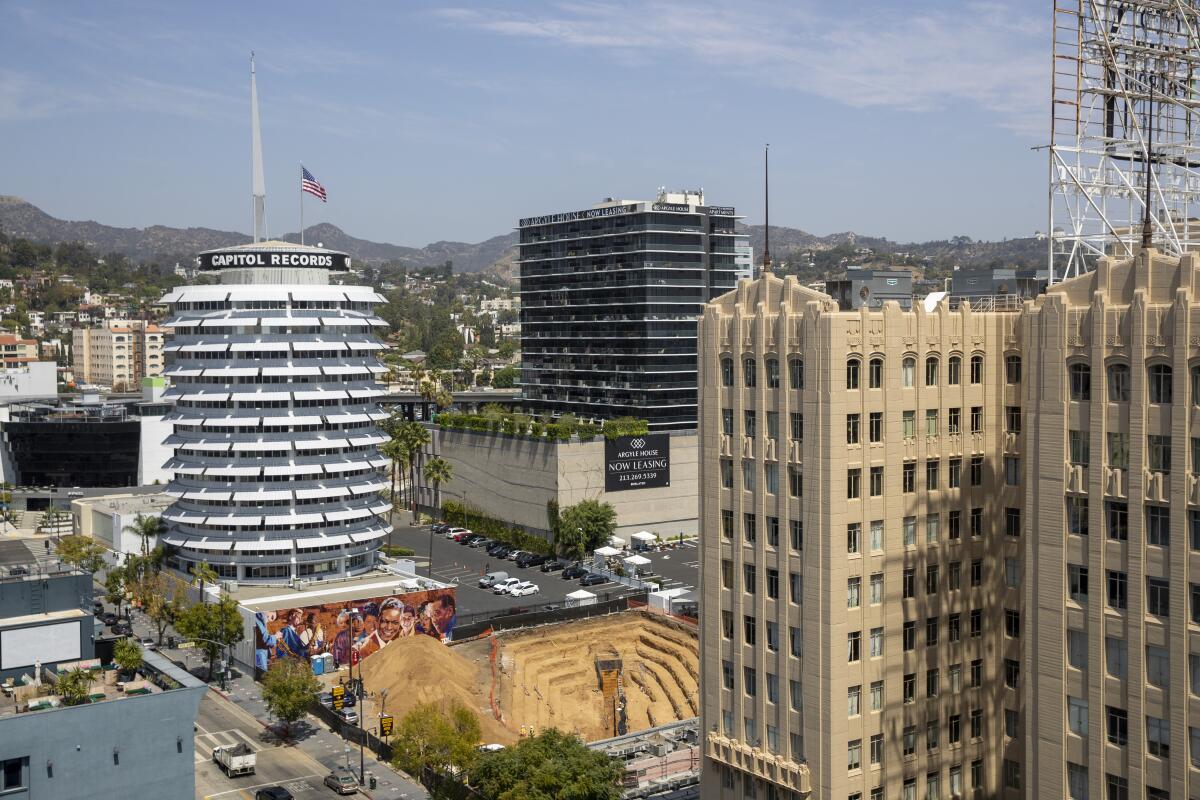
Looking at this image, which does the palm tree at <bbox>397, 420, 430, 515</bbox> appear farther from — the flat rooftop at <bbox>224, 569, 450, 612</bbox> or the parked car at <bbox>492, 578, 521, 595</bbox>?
the flat rooftop at <bbox>224, 569, 450, 612</bbox>

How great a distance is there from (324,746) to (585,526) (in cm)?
5743

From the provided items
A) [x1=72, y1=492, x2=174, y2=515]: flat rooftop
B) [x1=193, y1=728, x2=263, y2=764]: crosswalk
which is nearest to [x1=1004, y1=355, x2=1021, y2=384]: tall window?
[x1=193, y1=728, x2=263, y2=764]: crosswalk

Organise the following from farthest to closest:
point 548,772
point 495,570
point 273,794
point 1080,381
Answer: point 495,570 → point 273,794 → point 548,772 → point 1080,381

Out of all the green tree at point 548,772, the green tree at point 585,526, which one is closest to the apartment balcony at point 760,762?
the green tree at point 548,772

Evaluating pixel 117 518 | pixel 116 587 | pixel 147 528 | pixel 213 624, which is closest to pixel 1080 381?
pixel 213 624

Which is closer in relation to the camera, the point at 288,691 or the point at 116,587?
the point at 288,691

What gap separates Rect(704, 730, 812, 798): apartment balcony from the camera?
58688 mm

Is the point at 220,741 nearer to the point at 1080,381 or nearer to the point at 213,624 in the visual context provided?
the point at 213,624

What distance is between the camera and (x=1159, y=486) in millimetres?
46844

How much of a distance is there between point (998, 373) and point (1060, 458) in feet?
52.0

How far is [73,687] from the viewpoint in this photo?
53312mm

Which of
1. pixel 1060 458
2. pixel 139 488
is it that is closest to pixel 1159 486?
pixel 1060 458

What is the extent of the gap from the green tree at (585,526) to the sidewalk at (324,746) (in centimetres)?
4594

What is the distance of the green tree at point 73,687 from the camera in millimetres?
52812
